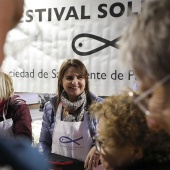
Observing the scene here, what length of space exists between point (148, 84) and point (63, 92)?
1.57m

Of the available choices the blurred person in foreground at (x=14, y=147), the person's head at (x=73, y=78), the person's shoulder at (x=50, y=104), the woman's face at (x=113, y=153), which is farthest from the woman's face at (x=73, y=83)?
the blurred person in foreground at (x=14, y=147)

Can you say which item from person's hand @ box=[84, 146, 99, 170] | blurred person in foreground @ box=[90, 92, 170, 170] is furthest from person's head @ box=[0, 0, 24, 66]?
person's hand @ box=[84, 146, 99, 170]

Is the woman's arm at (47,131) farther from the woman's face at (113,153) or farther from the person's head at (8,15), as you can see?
the person's head at (8,15)

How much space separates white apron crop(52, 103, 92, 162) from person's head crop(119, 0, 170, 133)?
1.39 metres

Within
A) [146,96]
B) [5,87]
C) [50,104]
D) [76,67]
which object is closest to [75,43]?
[76,67]

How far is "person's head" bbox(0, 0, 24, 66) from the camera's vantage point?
45 centimetres

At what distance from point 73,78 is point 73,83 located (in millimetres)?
31

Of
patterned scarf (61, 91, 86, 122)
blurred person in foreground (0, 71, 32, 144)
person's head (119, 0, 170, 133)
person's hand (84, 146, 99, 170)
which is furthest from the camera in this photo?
patterned scarf (61, 91, 86, 122)

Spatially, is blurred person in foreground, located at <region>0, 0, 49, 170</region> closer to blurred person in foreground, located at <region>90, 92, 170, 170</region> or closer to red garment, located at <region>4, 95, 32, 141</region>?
blurred person in foreground, located at <region>90, 92, 170, 170</region>

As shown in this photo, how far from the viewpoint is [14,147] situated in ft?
1.38

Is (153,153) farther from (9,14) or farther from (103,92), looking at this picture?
(103,92)

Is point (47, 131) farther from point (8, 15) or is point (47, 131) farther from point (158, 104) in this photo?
point (8, 15)

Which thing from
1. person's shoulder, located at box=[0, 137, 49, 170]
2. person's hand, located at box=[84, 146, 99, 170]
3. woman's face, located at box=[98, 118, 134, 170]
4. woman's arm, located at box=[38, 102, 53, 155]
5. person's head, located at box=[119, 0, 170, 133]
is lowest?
person's hand, located at box=[84, 146, 99, 170]

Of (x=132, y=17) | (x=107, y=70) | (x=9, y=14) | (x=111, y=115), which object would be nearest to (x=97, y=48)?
(x=107, y=70)
